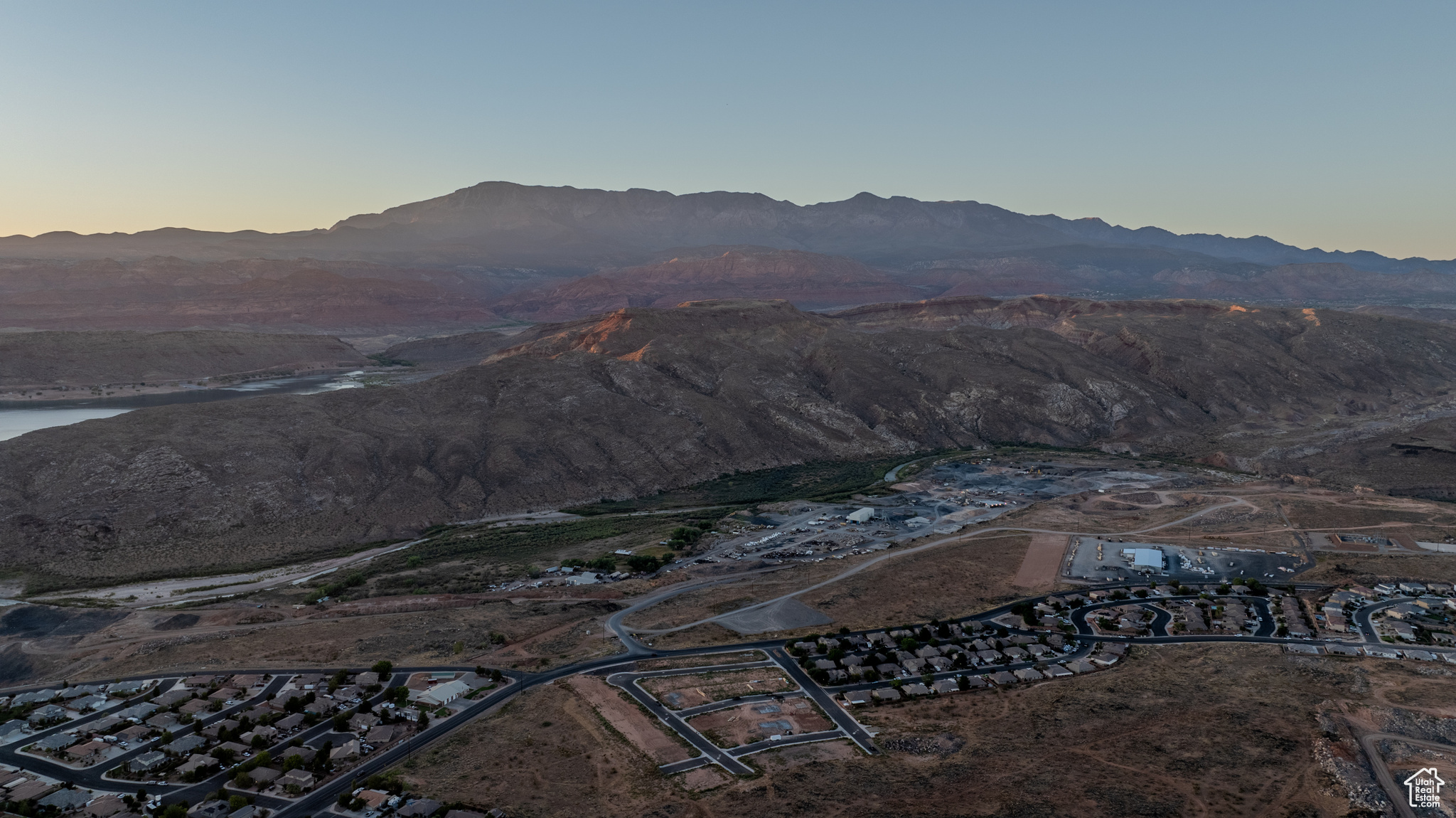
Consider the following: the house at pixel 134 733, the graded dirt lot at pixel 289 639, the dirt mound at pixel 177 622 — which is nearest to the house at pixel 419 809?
the graded dirt lot at pixel 289 639

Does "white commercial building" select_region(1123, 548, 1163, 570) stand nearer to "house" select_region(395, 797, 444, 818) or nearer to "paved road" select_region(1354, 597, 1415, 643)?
"paved road" select_region(1354, 597, 1415, 643)

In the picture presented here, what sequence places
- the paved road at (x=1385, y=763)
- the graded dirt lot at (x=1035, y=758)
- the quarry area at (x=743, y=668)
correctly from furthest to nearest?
the quarry area at (x=743, y=668) < the graded dirt lot at (x=1035, y=758) < the paved road at (x=1385, y=763)

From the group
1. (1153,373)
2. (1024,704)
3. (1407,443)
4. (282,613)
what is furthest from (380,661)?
(1153,373)

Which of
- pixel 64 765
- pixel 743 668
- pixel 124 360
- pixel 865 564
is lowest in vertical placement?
pixel 865 564

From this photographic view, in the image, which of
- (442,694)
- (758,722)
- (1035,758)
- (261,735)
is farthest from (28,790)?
(1035,758)

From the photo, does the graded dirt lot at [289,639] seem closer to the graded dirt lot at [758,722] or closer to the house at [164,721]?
the house at [164,721]

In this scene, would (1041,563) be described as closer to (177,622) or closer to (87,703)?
(177,622)
